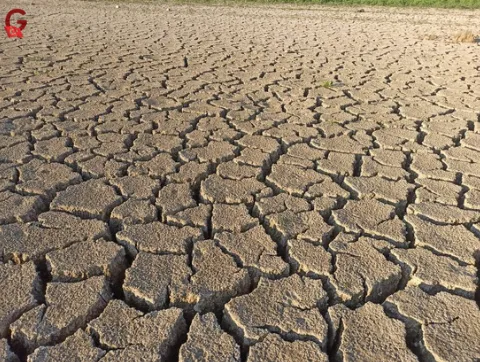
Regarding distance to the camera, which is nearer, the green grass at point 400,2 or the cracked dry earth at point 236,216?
the cracked dry earth at point 236,216

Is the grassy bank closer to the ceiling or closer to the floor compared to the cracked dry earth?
closer to the floor

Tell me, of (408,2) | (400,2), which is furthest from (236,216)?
(408,2)

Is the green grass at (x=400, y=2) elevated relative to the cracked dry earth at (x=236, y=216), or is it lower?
lower

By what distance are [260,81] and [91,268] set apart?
331cm

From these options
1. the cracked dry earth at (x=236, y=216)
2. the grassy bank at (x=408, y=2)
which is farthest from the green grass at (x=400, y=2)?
the cracked dry earth at (x=236, y=216)

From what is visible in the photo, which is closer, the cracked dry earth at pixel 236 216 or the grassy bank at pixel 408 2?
the cracked dry earth at pixel 236 216

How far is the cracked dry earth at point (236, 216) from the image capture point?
1.49 m

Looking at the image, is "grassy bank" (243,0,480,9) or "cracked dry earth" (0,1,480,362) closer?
"cracked dry earth" (0,1,480,362)

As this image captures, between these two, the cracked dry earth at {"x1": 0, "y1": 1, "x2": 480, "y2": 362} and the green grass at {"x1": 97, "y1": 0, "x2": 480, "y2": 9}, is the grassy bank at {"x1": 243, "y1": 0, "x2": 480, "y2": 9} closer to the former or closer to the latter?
the green grass at {"x1": 97, "y1": 0, "x2": 480, "y2": 9}

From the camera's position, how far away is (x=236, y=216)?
7.06ft

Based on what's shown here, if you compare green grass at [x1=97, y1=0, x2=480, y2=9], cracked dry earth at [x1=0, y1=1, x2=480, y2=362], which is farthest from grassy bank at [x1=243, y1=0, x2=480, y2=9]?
cracked dry earth at [x1=0, y1=1, x2=480, y2=362]

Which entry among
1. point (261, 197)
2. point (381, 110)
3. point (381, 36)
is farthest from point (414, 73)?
point (261, 197)

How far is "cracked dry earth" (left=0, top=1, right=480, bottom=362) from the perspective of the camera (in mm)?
1492

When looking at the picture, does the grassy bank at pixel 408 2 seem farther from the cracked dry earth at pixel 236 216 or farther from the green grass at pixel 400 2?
the cracked dry earth at pixel 236 216
